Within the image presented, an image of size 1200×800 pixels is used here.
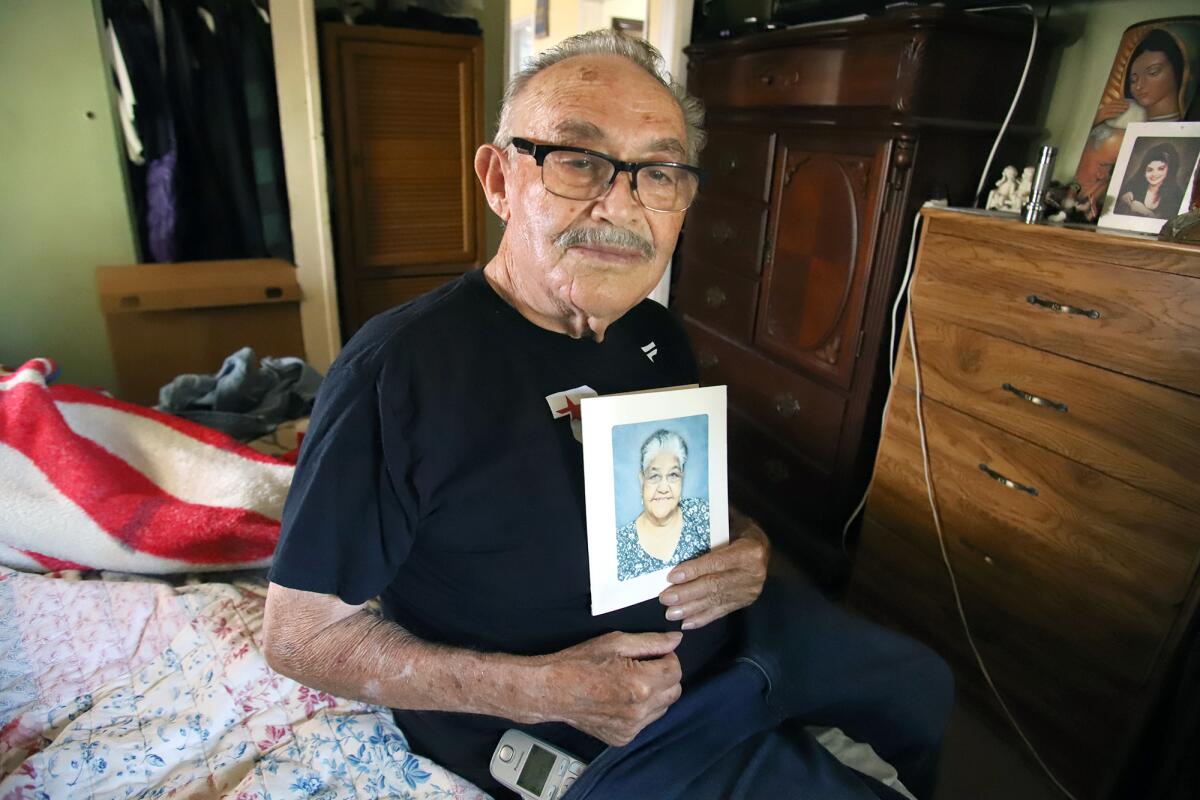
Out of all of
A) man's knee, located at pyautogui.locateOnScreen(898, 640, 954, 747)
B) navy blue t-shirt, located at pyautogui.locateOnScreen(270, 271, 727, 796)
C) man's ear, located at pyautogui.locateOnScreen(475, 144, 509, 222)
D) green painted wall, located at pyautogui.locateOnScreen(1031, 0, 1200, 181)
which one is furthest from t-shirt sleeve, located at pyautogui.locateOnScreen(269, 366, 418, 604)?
green painted wall, located at pyautogui.locateOnScreen(1031, 0, 1200, 181)

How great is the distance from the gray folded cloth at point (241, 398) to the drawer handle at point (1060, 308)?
161 centimetres

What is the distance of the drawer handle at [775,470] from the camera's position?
1953mm

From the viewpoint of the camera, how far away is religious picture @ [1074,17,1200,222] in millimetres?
1167

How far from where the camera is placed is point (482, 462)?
0.78 metres

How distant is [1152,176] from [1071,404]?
41 centimetres

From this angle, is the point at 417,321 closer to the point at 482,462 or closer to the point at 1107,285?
the point at 482,462

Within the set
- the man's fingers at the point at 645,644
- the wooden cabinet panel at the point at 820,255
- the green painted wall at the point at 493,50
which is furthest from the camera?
the green painted wall at the point at 493,50

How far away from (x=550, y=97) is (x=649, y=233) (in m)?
0.20

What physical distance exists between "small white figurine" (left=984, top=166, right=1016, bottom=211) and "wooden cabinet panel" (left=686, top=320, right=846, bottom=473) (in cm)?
55

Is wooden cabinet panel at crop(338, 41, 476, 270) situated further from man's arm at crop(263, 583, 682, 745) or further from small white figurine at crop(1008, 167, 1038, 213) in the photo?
man's arm at crop(263, 583, 682, 745)

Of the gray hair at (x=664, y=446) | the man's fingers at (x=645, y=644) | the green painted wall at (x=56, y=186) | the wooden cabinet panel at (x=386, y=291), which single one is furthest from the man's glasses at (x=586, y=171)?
the green painted wall at (x=56, y=186)

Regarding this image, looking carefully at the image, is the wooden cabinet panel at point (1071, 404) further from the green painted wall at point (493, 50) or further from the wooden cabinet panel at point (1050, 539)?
the green painted wall at point (493, 50)

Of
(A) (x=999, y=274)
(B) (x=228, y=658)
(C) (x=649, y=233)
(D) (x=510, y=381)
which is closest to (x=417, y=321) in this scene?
(D) (x=510, y=381)

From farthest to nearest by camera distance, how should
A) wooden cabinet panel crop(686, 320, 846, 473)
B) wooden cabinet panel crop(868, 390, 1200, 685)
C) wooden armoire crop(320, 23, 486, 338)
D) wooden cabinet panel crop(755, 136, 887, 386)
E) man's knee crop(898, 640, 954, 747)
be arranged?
wooden armoire crop(320, 23, 486, 338) → wooden cabinet panel crop(686, 320, 846, 473) → wooden cabinet panel crop(755, 136, 887, 386) → wooden cabinet panel crop(868, 390, 1200, 685) → man's knee crop(898, 640, 954, 747)
